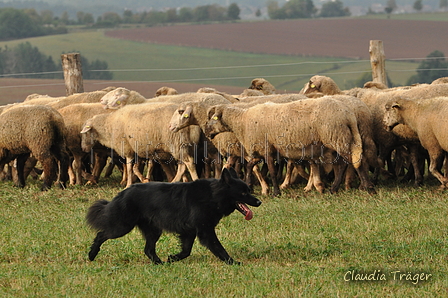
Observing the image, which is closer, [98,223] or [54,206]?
[98,223]

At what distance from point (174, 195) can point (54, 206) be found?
14.4 ft

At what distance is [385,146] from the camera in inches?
444

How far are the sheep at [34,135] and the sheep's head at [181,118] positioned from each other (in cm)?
217

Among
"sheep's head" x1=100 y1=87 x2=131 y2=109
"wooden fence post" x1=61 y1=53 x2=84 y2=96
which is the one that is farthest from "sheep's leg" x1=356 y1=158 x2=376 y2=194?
"wooden fence post" x1=61 y1=53 x2=84 y2=96

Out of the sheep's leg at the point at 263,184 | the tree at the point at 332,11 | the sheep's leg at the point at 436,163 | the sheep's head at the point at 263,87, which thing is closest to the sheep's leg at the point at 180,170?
the sheep's leg at the point at 263,184

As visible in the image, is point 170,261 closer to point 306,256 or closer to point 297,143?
point 306,256

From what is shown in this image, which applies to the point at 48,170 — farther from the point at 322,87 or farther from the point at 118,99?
the point at 322,87

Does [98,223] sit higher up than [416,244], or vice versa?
[98,223]

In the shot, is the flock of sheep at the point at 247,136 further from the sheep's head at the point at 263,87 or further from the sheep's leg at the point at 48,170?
the sheep's head at the point at 263,87

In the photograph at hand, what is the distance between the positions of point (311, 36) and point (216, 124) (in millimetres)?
61677

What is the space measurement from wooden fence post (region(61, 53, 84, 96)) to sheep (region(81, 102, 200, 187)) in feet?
13.1

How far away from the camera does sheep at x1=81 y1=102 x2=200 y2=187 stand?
1144 cm

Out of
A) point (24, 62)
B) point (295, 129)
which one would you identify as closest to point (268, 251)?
point (295, 129)

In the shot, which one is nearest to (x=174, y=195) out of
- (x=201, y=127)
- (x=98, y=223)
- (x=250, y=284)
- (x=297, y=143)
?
(x=98, y=223)
